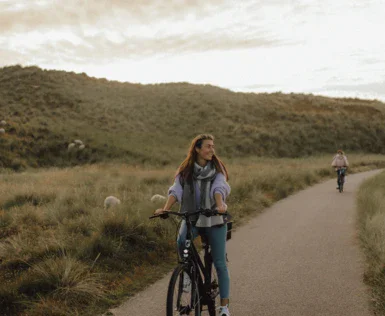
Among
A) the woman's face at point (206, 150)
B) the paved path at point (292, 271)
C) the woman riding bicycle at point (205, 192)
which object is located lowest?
the paved path at point (292, 271)

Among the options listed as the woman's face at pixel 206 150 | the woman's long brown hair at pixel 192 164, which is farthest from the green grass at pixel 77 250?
the woman's face at pixel 206 150

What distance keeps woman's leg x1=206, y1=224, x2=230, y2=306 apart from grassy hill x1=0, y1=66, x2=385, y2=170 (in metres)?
24.9

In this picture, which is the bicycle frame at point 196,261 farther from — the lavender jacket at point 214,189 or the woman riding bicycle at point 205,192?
the lavender jacket at point 214,189

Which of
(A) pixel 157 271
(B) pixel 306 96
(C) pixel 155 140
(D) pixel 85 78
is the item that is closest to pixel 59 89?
(D) pixel 85 78

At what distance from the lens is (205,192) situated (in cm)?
437

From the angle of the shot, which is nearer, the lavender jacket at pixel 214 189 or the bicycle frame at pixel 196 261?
the bicycle frame at pixel 196 261

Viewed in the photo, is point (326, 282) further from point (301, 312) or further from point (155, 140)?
point (155, 140)

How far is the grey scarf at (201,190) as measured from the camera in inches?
171

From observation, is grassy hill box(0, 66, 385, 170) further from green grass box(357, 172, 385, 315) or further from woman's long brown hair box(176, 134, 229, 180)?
woman's long brown hair box(176, 134, 229, 180)

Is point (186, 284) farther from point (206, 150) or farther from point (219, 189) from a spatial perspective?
point (206, 150)

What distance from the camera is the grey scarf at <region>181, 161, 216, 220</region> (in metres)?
4.36

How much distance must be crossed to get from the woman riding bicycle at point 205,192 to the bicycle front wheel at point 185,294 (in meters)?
0.32

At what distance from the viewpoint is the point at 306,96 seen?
210 ft

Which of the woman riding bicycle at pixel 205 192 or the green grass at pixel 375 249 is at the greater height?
the woman riding bicycle at pixel 205 192
